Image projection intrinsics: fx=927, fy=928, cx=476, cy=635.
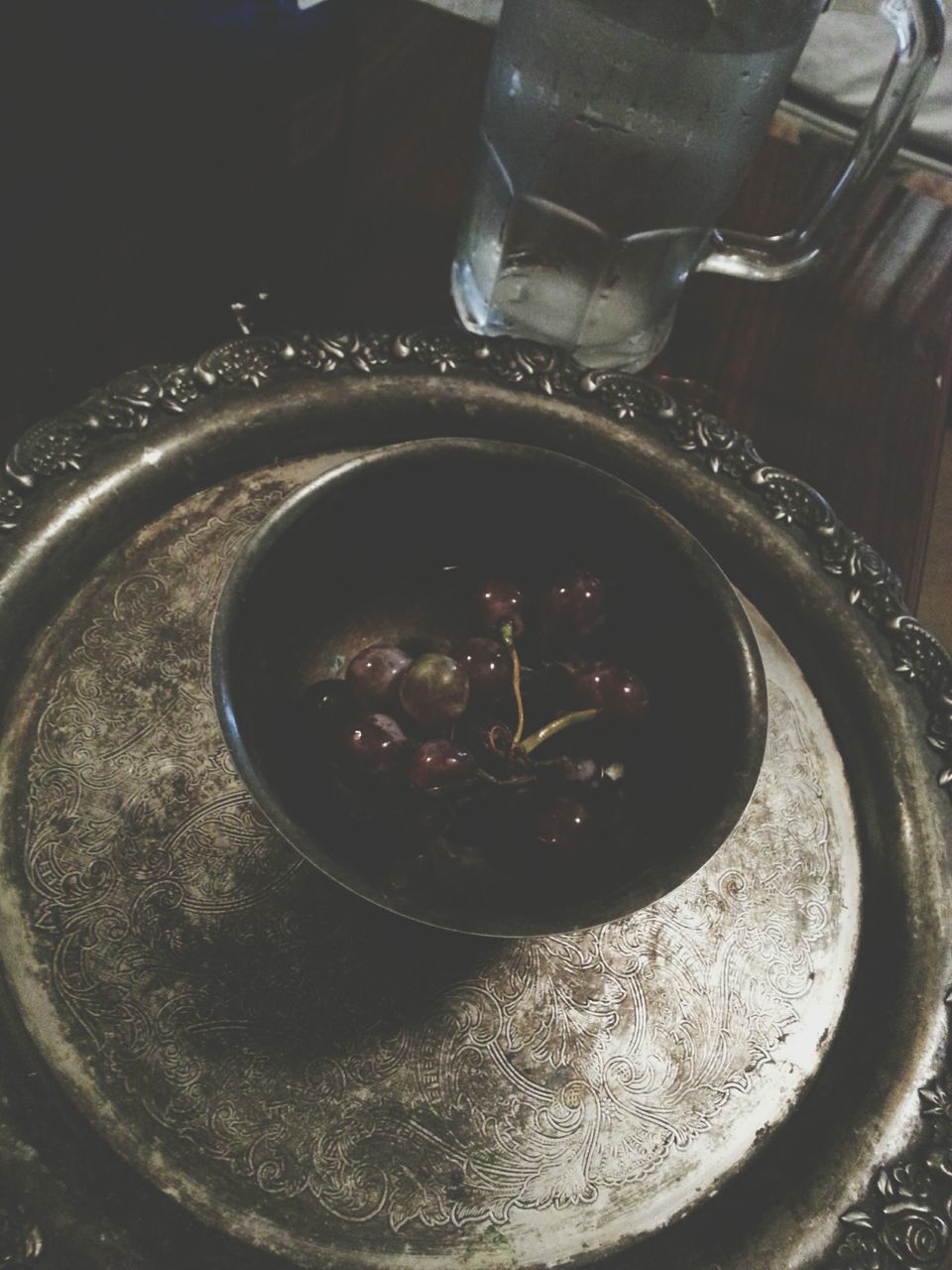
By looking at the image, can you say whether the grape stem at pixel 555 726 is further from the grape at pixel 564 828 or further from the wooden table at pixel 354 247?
the wooden table at pixel 354 247

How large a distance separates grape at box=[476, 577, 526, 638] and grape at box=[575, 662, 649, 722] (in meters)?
0.04

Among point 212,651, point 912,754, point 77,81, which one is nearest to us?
point 212,651

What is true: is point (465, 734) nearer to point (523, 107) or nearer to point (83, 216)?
point (523, 107)

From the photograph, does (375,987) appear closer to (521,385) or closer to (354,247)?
(521,385)

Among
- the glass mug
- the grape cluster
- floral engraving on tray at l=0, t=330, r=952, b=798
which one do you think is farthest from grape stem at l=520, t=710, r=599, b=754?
the glass mug

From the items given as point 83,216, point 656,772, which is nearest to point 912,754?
point 656,772

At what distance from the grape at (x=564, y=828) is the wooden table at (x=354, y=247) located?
0.30 metres

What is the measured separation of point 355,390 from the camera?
0.52 meters

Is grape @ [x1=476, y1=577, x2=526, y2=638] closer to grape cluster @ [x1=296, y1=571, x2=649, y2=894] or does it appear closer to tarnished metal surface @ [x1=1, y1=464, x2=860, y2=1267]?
grape cluster @ [x1=296, y1=571, x2=649, y2=894]

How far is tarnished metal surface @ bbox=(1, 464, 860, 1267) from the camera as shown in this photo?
338mm

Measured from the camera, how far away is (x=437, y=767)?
365 millimetres

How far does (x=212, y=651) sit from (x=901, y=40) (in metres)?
0.46

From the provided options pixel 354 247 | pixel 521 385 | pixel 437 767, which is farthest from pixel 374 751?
pixel 354 247

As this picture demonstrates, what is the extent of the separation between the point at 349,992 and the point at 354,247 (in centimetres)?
49
